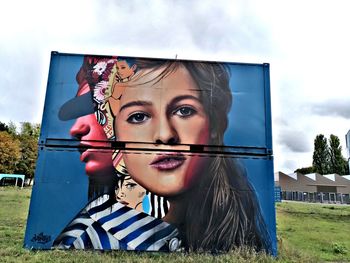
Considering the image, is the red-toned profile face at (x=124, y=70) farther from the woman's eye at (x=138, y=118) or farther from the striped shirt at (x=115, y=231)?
the striped shirt at (x=115, y=231)

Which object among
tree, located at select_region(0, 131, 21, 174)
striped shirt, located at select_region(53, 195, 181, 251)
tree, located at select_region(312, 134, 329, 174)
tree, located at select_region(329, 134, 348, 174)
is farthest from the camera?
tree, located at select_region(312, 134, 329, 174)

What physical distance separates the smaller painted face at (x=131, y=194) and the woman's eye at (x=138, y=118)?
42.7 inches

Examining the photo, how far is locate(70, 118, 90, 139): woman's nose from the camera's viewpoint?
5.07 m

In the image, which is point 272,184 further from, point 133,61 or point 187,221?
point 133,61

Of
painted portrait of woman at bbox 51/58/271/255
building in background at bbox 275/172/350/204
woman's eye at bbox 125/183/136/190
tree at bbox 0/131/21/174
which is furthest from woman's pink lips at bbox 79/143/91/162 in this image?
building in background at bbox 275/172/350/204

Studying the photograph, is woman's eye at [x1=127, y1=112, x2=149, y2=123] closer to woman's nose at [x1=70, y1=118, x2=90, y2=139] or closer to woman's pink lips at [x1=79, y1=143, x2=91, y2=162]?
woman's nose at [x1=70, y1=118, x2=90, y2=139]

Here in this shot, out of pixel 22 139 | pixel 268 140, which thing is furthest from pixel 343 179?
pixel 22 139

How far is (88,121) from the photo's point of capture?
5.18 m

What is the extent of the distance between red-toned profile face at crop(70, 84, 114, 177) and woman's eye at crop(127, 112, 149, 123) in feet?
1.85

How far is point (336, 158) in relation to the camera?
191ft

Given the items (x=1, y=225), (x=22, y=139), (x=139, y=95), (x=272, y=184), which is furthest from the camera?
(x=22, y=139)

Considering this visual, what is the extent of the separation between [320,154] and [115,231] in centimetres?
6386

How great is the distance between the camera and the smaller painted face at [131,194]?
190 inches

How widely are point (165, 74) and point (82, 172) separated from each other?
7.77ft
